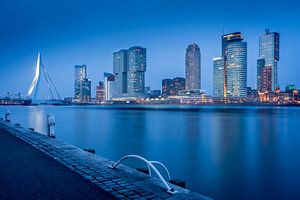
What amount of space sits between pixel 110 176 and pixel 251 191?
21.9ft

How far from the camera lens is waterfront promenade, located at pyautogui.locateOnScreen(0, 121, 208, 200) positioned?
6.04m

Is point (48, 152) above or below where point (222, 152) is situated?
above

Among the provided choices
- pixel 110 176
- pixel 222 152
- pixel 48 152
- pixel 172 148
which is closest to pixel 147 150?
pixel 172 148

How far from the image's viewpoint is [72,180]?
7.09 meters

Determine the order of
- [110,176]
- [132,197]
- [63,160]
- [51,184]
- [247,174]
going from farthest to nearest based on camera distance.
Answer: [247,174] → [63,160] → [110,176] → [51,184] → [132,197]

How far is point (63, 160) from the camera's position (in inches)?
374

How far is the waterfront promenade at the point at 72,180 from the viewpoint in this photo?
6.04 m

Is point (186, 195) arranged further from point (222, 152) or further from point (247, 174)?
point (222, 152)

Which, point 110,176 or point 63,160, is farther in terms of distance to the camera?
point 63,160

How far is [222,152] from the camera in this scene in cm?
1991

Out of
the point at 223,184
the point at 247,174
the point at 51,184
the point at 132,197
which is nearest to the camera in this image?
the point at 132,197

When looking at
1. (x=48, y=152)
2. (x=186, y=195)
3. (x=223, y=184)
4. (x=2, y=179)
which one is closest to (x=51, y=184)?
(x=2, y=179)

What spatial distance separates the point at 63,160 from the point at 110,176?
288cm

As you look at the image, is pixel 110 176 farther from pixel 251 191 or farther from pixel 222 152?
pixel 222 152
